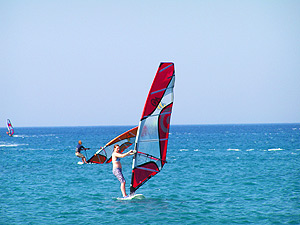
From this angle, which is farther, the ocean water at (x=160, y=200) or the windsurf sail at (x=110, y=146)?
the windsurf sail at (x=110, y=146)

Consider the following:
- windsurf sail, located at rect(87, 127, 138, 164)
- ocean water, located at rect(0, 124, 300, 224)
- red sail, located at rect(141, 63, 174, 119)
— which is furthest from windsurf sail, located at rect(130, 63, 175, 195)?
windsurf sail, located at rect(87, 127, 138, 164)

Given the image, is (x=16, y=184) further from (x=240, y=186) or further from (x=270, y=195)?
(x=270, y=195)

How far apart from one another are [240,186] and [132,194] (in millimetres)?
7831

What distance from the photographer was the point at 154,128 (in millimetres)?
15852

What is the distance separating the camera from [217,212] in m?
15.2

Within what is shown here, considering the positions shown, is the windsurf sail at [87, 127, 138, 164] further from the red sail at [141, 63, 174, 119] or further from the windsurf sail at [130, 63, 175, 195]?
the red sail at [141, 63, 174, 119]

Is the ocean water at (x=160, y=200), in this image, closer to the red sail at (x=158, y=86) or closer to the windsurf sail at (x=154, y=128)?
the windsurf sail at (x=154, y=128)

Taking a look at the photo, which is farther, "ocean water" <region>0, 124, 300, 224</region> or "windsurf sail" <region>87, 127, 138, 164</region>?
"windsurf sail" <region>87, 127, 138, 164</region>

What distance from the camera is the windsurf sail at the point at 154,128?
15.2m

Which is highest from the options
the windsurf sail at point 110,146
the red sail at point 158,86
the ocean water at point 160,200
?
the red sail at point 158,86

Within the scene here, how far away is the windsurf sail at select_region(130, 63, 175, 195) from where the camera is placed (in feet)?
50.0

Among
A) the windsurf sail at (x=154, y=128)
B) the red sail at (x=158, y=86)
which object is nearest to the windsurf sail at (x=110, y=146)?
the windsurf sail at (x=154, y=128)

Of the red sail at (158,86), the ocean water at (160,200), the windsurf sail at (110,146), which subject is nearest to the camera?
the ocean water at (160,200)

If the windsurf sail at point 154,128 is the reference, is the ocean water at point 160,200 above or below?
below
